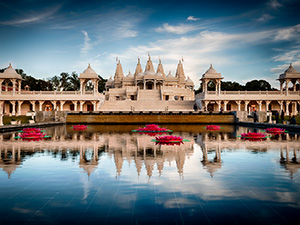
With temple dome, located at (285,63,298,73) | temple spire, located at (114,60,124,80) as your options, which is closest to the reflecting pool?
temple dome, located at (285,63,298,73)

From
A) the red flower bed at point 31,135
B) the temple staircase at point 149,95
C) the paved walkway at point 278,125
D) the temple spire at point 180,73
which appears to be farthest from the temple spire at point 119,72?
the red flower bed at point 31,135

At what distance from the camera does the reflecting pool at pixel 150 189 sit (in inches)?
172

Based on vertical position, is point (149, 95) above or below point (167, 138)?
above

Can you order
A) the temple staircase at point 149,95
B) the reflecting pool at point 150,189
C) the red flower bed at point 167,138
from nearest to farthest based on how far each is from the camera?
the reflecting pool at point 150,189, the red flower bed at point 167,138, the temple staircase at point 149,95

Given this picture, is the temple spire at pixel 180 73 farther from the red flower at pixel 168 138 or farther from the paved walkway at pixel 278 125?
the red flower at pixel 168 138

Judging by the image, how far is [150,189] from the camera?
569cm

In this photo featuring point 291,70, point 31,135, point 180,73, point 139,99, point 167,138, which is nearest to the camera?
point 167,138

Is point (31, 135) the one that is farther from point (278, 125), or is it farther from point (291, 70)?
point (291, 70)

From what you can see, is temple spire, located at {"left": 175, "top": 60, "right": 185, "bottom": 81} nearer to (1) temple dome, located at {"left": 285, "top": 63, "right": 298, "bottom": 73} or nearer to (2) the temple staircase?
(2) the temple staircase

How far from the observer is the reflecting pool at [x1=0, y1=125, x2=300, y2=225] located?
4363 mm

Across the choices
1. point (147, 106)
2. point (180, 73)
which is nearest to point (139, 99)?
point (147, 106)

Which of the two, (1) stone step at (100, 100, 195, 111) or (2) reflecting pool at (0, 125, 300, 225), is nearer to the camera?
(2) reflecting pool at (0, 125, 300, 225)

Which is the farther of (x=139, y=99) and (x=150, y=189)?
(x=139, y=99)

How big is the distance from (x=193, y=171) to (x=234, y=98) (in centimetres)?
4501
